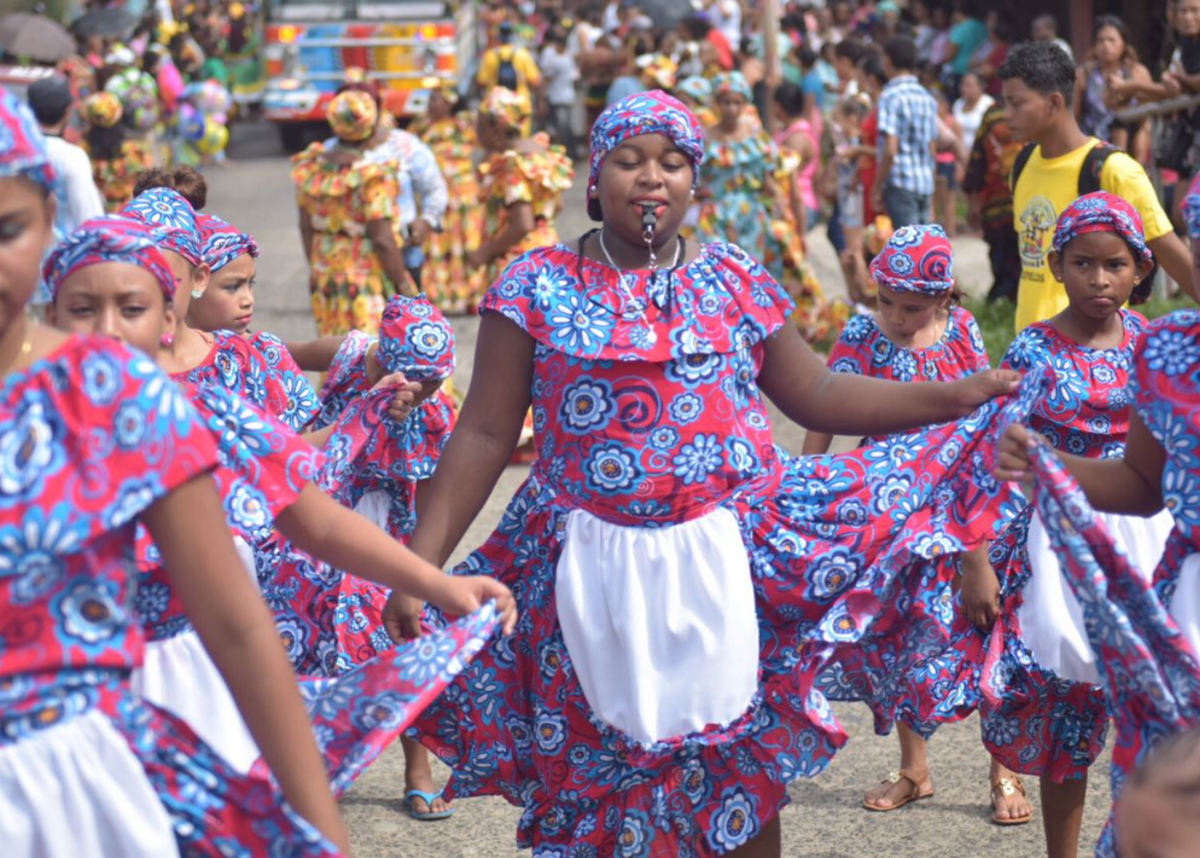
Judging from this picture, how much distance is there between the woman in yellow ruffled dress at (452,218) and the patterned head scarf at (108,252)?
10.6 metres

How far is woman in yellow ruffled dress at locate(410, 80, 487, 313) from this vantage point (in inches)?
546

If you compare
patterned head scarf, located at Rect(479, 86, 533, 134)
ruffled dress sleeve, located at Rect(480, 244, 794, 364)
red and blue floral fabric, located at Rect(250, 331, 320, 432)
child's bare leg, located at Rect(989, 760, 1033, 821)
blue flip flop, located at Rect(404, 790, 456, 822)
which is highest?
ruffled dress sleeve, located at Rect(480, 244, 794, 364)

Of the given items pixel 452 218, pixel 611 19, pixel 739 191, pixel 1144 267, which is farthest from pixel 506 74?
pixel 611 19

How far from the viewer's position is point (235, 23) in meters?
28.6

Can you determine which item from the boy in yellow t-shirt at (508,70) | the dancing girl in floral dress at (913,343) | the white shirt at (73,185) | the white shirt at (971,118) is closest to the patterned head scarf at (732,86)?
the boy in yellow t-shirt at (508,70)

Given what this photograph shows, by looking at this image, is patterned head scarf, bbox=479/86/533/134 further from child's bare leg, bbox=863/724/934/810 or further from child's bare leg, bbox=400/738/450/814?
child's bare leg, bbox=863/724/934/810

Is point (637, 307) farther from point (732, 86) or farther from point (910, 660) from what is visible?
point (732, 86)

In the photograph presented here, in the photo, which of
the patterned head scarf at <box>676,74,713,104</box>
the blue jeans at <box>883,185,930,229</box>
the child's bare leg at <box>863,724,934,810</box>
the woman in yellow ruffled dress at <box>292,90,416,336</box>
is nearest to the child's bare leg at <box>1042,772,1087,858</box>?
the child's bare leg at <box>863,724,934,810</box>

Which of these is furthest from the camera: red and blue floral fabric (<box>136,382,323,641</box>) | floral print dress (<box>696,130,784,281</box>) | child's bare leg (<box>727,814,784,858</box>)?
floral print dress (<box>696,130,784,281</box>)

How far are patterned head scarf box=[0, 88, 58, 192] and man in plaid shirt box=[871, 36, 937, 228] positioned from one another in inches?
374

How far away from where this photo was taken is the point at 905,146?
1138cm

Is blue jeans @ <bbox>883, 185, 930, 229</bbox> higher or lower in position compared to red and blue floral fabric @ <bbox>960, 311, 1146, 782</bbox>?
lower

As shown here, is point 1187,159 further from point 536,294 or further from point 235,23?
point 235,23

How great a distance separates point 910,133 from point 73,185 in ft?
17.0
